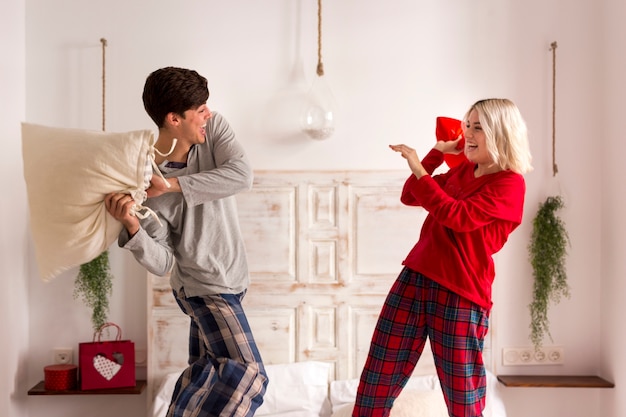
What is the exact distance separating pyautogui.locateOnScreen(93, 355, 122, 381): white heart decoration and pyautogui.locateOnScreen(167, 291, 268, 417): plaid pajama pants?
1.06 meters

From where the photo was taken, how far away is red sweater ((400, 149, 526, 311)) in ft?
6.89

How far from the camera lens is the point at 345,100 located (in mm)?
3311

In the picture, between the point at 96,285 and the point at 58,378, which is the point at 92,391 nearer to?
the point at 58,378

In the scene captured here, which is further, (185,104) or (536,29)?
(536,29)

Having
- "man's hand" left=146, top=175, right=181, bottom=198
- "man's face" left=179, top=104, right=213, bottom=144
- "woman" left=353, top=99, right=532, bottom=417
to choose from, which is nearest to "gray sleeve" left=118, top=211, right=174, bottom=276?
"man's hand" left=146, top=175, right=181, bottom=198

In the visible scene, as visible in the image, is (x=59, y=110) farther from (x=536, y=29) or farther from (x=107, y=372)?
(x=536, y=29)

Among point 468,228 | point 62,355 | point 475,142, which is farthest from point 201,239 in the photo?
point 62,355

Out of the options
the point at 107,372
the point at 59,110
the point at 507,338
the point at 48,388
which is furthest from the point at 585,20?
the point at 48,388

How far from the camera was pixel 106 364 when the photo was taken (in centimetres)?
313

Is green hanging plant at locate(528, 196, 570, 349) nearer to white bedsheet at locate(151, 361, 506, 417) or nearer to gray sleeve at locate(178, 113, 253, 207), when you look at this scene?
white bedsheet at locate(151, 361, 506, 417)

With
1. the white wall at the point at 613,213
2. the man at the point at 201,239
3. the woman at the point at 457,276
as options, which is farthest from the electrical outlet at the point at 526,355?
the man at the point at 201,239

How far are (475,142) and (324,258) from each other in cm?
124

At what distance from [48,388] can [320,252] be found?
1381 mm

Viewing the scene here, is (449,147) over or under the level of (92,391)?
over
